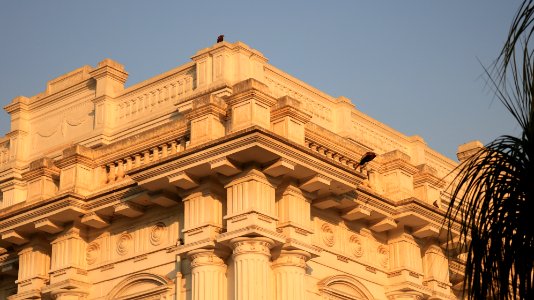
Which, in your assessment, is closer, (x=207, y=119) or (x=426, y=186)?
(x=207, y=119)

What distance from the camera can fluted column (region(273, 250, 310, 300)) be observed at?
755 inches

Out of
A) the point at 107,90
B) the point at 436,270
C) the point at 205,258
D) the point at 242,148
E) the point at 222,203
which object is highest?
the point at 107,90

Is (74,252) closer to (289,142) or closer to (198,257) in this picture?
(198,257)

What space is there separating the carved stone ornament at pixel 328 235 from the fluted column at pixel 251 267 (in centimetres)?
245

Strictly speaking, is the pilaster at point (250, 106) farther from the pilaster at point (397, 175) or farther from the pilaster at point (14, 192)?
the pilaster at point (14, 192)


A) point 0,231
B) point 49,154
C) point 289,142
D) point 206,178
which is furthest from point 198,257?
point 49,154

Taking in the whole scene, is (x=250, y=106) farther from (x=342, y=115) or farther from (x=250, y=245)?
(x=342, y=115)

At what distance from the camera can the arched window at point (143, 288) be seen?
20.2 metres

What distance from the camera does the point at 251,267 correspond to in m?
18.7

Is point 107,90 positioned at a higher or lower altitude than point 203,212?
higher

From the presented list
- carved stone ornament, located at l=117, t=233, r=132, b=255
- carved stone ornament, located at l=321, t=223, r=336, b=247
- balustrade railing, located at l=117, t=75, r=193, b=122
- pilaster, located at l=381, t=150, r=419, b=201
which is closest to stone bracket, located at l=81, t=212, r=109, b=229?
carved stone ornament, located at l=117, t=233, r=132, b=255

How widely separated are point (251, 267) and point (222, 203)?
1806mm

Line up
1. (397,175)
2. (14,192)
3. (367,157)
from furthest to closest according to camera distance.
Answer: (14,192), (397,175), (367,157)

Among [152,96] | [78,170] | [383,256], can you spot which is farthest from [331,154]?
[78,170]
